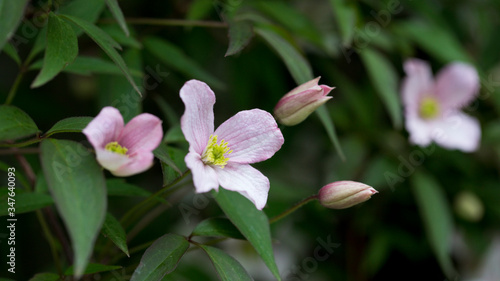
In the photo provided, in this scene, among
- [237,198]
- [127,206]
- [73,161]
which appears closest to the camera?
[73,161]

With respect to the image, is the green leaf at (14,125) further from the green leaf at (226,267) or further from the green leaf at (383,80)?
the green leaf at (383,80)

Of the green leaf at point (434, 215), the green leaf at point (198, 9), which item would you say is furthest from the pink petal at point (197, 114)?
the green leaf at point (434, 215)

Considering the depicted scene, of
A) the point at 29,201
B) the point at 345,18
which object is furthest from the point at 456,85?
the point at 29,201

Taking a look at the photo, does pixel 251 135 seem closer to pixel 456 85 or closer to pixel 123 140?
pixel 123 140

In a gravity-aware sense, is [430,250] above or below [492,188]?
below

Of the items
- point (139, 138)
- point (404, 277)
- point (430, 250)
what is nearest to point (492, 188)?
point (430, 250)

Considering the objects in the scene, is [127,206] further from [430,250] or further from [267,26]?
[430,250]

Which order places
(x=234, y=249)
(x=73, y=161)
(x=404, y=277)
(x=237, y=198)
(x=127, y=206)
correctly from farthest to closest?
(x=234, y=249)
(x=404, y=277)
(x=127, y=206)
(x=237, y=198)
(x=73, y=161)
